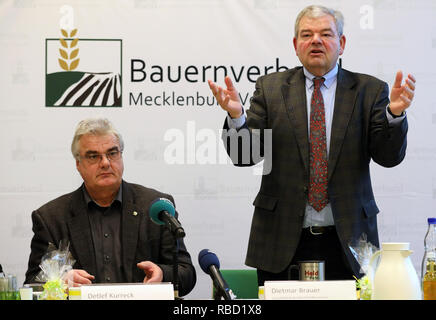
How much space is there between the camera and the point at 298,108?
11.6 feet

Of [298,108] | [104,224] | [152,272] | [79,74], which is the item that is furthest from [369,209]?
[79,74]

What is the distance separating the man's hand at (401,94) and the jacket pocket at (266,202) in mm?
701

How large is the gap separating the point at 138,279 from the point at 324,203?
3.07ft

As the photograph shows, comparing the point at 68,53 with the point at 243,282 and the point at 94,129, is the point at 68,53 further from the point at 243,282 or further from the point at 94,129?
the point at 243,282

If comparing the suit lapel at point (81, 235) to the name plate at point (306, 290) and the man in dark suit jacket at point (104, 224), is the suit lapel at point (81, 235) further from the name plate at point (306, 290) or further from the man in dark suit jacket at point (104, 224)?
the name plate at point (306, 290)

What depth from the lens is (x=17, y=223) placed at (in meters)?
4.70

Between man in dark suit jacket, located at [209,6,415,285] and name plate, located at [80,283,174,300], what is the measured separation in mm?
1328

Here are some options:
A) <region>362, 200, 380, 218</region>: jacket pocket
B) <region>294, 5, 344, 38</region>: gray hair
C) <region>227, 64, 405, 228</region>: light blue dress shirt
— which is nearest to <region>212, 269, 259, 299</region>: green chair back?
<region>227, 64, 405, 228</region>: light blue dress shirt

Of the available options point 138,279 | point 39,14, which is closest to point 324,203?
Answer: point 138,279

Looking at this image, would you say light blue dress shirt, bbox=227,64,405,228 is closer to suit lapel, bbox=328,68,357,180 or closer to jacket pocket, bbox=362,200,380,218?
suit lapel, bbox=328,68,357,180

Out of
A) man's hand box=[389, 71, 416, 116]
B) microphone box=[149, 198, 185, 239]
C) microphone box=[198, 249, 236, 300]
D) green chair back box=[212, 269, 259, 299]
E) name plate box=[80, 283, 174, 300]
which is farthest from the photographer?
green chair back box=[212, 269, 259, 299]

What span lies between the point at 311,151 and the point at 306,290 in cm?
143

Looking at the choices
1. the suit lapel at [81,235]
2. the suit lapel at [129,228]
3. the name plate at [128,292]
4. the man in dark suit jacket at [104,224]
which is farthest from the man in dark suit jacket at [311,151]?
the name plate at [128,292]

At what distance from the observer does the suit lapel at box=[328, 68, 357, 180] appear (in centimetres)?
344
